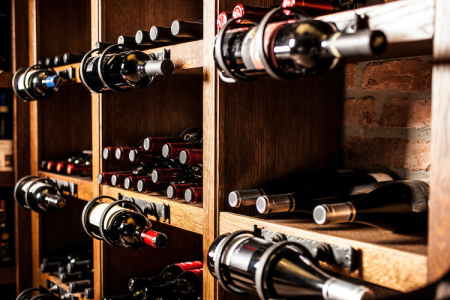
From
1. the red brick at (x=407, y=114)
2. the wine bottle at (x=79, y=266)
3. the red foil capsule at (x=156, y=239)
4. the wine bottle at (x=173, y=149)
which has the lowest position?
the wine bottle at (x=79, y=266)

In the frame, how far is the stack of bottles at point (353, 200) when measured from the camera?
2.65ft

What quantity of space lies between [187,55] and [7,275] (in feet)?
5.60

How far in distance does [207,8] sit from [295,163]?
44 centimetres

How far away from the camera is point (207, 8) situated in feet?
3.58

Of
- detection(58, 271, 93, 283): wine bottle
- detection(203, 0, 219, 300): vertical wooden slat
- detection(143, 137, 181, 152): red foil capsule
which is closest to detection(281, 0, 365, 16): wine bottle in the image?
detection(203, 0, 219, 300): vertical wooden slat

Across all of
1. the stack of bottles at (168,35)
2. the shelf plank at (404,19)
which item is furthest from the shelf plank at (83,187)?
the shelf plank at (404,19)

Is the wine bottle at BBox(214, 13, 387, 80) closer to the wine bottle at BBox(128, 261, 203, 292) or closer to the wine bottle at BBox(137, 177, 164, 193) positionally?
the wine bottle at BBox(137, 177, 164, 193)

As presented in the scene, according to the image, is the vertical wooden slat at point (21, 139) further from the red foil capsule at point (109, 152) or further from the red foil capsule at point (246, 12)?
the red foil capsule at point (246, 12)

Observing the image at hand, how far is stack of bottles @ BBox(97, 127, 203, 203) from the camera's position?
1.22 m

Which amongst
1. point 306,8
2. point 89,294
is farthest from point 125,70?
point 89,294

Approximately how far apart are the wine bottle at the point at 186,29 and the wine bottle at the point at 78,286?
1.11 m

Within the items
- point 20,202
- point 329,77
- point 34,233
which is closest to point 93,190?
point 20,202

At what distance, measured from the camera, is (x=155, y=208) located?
129 centimetres

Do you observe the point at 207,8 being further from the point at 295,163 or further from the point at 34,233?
the point at 34,233
